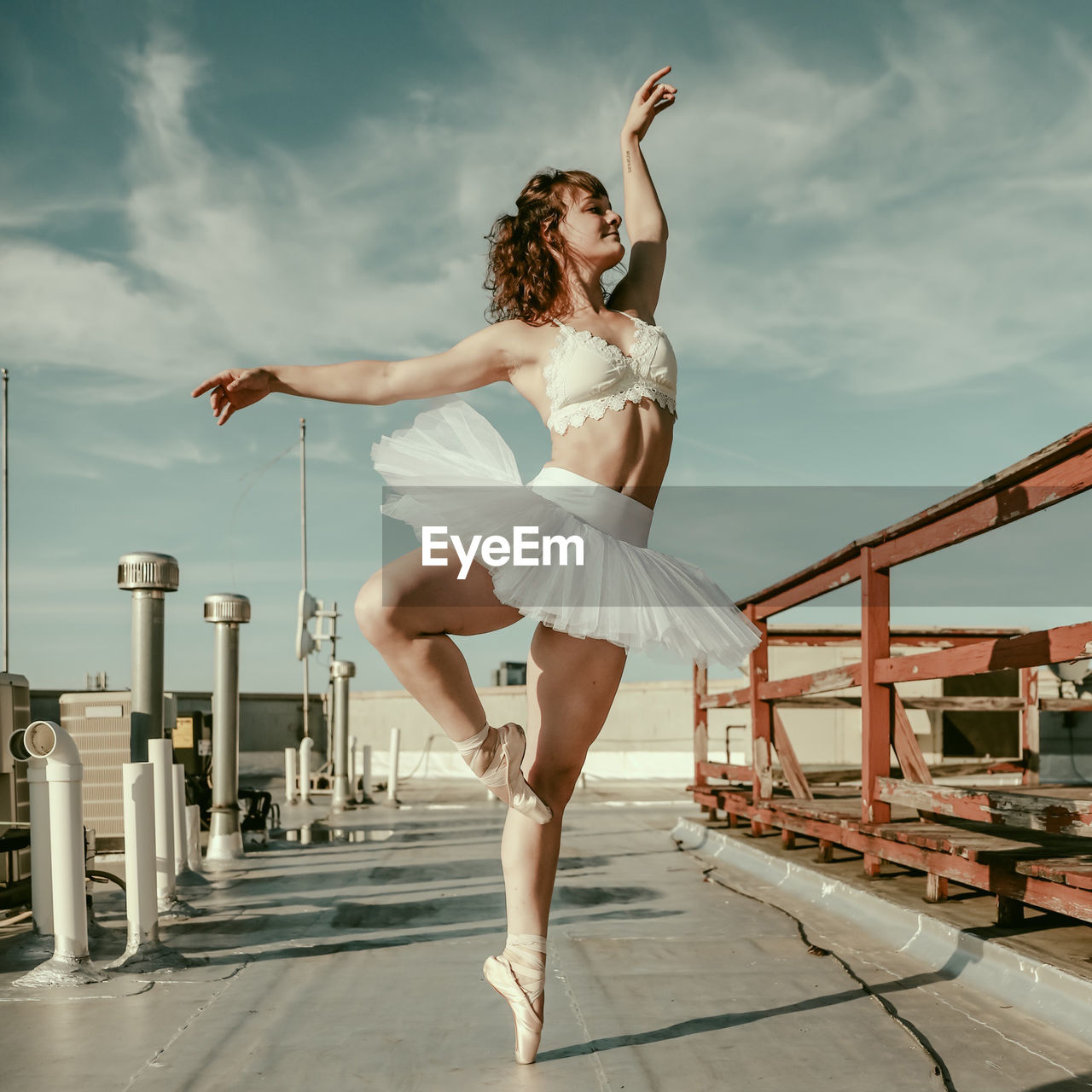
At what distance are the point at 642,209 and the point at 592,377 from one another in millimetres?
688

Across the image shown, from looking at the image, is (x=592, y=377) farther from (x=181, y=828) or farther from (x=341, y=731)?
(x=341, y=731)

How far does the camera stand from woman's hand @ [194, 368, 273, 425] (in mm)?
2402

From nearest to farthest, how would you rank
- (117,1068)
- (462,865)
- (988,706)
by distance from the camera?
(117,1068), (462,865), (988,706)

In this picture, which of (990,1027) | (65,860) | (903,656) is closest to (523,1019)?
(990,1027)

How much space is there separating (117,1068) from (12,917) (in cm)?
232

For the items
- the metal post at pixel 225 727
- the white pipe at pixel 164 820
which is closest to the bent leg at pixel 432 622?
the white pipe at pixel 164 820

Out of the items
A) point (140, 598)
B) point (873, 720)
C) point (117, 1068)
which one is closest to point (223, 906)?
point (140, 598)

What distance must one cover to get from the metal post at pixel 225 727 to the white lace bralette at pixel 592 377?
5.44 m

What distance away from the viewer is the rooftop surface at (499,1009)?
7.82 feet

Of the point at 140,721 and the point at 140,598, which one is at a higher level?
the point at 140,598

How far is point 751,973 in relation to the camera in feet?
11.2

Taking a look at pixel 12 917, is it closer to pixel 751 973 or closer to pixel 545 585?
pixel 751 973

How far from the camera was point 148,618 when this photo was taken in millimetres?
5121

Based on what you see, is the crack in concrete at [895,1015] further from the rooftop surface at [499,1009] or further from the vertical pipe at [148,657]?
the vertical pipe at [148,657]
